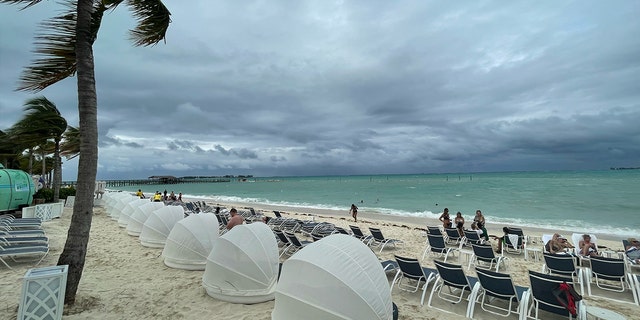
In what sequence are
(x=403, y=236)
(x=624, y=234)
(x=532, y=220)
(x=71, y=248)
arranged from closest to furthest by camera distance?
(x=71, y=248)
(x=403, y=236)
(x=624, y=234)
(x=532, y=220)

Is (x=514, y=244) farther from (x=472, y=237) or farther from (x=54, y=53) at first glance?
(x=54, y=53)

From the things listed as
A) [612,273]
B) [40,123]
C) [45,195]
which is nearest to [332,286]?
[612,273]

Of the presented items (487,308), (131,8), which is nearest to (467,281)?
(487,308)

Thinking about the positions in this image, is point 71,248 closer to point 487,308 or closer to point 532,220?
point 487,308

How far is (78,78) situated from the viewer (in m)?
4.23

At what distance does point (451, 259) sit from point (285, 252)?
184 inches

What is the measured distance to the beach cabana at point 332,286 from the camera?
2.97 metres

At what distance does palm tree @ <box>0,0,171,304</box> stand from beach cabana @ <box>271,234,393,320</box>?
9.81 feet

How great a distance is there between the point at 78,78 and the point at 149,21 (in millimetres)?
1429

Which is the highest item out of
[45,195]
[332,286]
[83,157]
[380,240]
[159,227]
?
[83,157]

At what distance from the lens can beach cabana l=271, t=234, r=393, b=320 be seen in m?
2.97

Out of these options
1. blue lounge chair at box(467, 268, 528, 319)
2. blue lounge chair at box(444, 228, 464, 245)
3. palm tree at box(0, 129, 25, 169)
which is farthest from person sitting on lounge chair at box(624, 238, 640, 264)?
palm tree at box(0, 129, 25, 169)

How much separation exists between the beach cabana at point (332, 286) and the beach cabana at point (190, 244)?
151 inches

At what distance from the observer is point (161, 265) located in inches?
268
